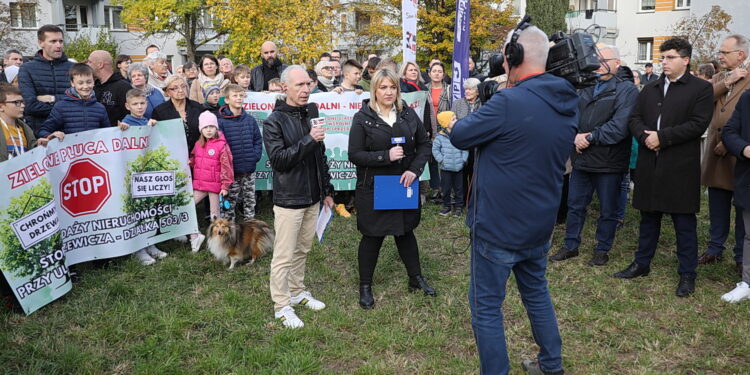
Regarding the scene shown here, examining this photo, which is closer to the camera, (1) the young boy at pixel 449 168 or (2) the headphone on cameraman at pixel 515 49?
(2) the headphone on cameraman at pixel 515 49

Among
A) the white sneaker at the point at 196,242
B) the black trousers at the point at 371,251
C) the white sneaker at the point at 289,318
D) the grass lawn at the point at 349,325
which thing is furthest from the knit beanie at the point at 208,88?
the white sneaker at the point at 289,318

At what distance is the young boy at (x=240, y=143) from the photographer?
7484mm

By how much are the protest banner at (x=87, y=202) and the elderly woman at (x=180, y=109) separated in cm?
52

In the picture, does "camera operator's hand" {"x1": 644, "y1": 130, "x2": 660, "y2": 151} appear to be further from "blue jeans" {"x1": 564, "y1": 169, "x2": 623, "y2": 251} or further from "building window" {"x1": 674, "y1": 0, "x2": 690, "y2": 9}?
"building window" {"x1": 674, "y1": 0, "x2": 690, "y2": 9}

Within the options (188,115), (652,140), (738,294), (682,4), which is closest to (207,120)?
(188,115)

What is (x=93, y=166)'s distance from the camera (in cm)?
592

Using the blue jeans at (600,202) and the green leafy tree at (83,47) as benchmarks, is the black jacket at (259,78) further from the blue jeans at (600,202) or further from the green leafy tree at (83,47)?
the green leafy tree at (83,47)

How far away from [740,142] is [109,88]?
23.5 ft

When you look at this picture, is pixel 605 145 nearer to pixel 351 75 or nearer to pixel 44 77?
pixel 351 75

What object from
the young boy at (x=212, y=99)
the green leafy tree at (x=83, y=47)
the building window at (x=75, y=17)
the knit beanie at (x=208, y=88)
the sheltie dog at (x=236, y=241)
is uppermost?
the building window at (x=75, y=17)

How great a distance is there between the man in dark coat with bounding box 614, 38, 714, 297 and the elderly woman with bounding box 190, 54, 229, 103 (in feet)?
19.3

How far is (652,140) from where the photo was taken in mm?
5391

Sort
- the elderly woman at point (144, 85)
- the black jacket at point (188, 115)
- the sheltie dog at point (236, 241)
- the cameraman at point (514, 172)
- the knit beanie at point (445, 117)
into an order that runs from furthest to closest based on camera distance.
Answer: the elderly woman at point (144, 85)
the black jacket at point (188, 115)
the sheltie dog at point (236, 241)
the knit beanie at point (445, 117)
the cameraman at point (514, 172)

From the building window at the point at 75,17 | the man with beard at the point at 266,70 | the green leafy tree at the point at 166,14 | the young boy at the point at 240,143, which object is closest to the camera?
the young boy at the point at 240,143
